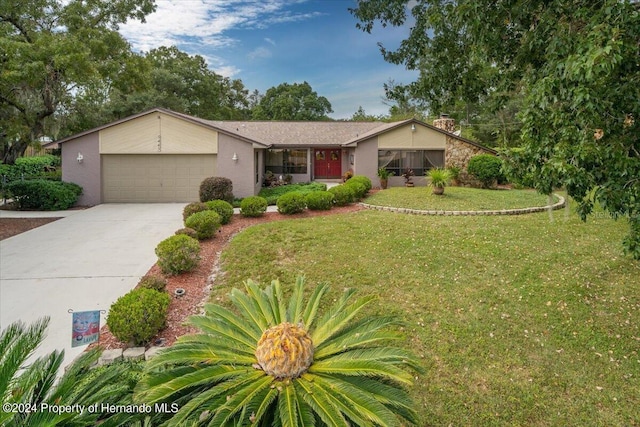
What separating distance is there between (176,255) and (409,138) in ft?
53.1

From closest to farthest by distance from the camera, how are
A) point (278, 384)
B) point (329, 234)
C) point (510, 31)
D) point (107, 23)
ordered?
1. point (278, 384)
2. point (510, 31)
3. point (329, 234)
4. point (107, 23)

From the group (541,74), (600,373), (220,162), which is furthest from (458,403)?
(220,162)

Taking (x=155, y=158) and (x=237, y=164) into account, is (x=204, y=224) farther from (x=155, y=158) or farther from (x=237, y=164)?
(x=155, y=158)

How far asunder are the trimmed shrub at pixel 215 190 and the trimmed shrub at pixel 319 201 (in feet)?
13.7

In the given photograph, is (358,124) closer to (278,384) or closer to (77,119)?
(77,119)

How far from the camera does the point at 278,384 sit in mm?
2668

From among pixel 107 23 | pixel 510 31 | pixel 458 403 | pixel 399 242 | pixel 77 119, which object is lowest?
pixel 458 403

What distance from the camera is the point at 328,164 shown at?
84.7ft

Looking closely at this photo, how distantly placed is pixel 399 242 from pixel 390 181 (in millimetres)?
12046

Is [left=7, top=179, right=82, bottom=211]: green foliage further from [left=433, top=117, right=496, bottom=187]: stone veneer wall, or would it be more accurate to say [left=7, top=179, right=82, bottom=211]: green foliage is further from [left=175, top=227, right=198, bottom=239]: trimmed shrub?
[left=433, top=117, right=496, bottom=187]: stone veneer wall

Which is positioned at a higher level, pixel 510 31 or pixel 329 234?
pixel 510 31

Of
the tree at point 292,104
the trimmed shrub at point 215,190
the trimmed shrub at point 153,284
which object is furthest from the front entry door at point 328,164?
the tree at point 292,104

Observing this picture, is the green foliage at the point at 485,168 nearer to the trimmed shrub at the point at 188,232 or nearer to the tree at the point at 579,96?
the tree at the point at 579,96

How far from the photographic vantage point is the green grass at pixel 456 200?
14.4 meters
